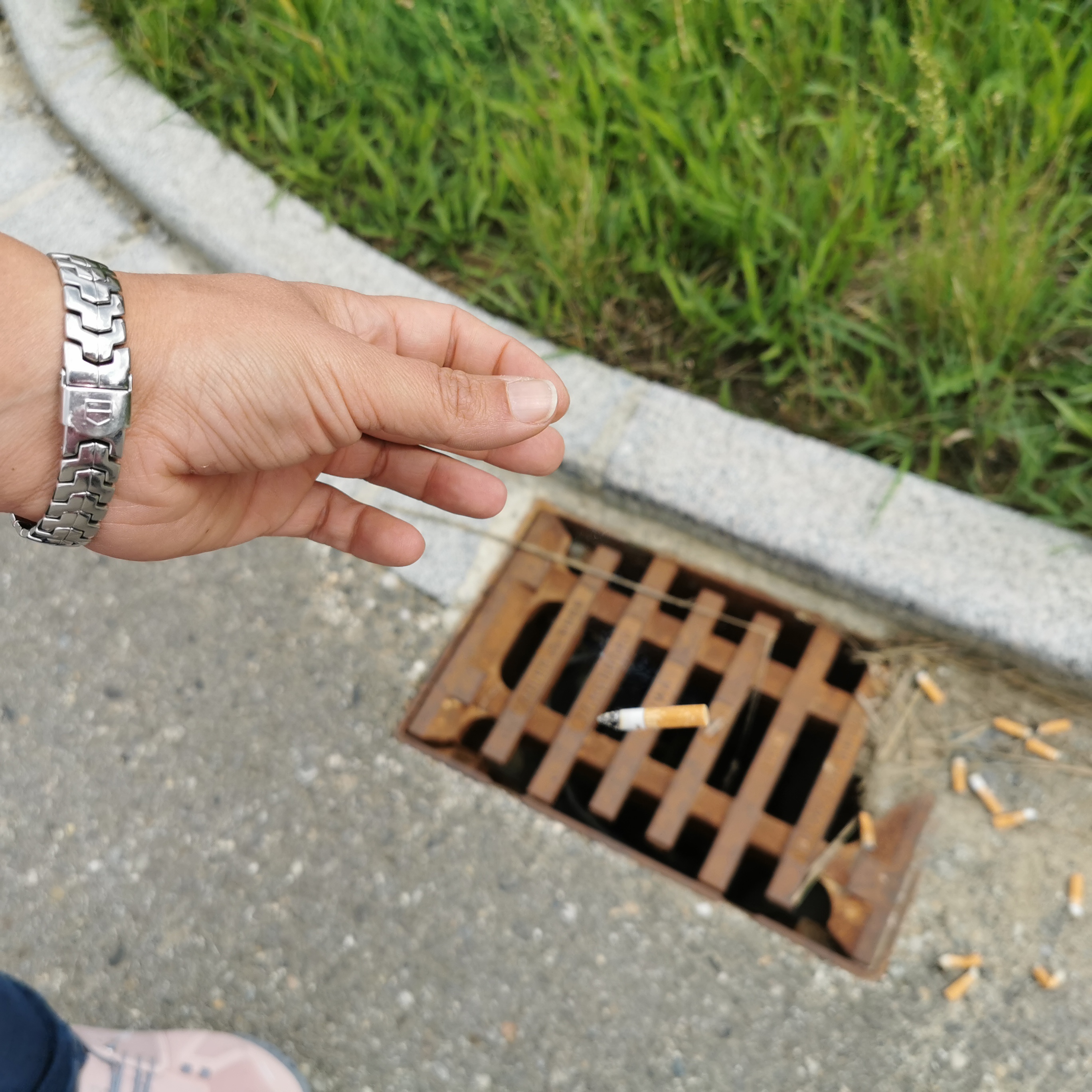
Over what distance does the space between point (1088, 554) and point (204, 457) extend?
5.00 feet

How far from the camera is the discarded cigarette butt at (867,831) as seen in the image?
5.45ft

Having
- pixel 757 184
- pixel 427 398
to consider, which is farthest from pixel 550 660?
pixel 757 184

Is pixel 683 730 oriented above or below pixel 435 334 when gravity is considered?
below

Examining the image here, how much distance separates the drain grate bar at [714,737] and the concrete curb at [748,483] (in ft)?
0.52

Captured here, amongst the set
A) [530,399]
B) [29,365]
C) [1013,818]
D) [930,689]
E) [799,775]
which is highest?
[29,365]

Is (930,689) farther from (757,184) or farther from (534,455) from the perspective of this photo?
(757,184)

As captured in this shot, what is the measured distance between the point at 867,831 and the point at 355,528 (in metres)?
1.09

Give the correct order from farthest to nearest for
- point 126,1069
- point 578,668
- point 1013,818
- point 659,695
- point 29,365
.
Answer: point 578,668, point 659,695, point 1013,818, point 126,1069, point 29,365

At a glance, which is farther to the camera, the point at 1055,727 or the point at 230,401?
A: the point at 1055,727

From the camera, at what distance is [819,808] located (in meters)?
1.69

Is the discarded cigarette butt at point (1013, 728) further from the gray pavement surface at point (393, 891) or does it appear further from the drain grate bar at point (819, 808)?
the drain grate bar at point (819, 808)

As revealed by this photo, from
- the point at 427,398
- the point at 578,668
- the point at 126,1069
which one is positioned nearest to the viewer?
the point at 427,398

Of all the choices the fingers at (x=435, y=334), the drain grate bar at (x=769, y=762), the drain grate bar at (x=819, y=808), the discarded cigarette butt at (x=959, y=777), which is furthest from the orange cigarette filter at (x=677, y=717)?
the fingers at (x=435, y=334)

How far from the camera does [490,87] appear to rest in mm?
2256
